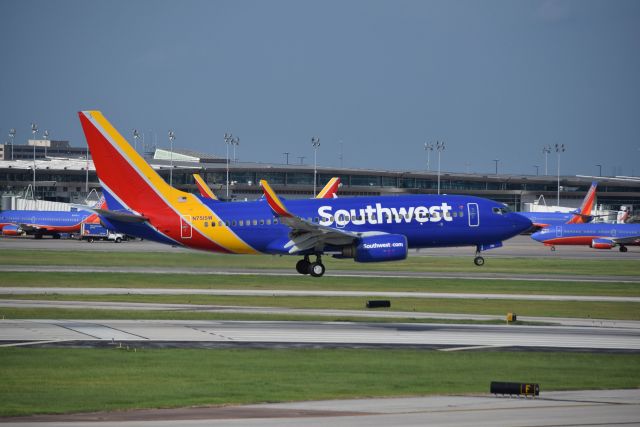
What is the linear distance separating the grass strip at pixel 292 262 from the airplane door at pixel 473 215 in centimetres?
633

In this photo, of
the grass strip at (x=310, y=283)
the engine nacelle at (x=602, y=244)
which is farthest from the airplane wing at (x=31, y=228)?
the grass strip at (x=310, y=283)

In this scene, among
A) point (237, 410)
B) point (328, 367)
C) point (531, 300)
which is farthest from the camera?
point (531, 300)

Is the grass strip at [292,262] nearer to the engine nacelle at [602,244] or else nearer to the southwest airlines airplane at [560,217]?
the engine nacelle at [602,244]

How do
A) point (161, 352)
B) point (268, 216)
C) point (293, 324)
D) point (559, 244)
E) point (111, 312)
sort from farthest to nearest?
point (559, 244) → point (268, 216) → point (111, 312) → point (293, 324) → point (161, 352)

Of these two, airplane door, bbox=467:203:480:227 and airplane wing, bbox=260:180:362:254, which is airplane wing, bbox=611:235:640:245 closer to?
airplane door, bbox=467:203:480:227

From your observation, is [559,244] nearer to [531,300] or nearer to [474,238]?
[474,238]

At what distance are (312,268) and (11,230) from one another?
8560cm

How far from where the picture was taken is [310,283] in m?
57.9

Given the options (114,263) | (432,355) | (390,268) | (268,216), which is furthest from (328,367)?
(114,263)

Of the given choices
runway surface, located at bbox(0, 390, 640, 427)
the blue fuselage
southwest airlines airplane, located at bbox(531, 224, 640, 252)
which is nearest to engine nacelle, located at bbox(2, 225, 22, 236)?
southwest airlines airplane, located at bbox(531, 224, 640, 252)

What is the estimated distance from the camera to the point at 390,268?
7106 centimetres

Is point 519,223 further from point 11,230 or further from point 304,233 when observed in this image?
point 11,230

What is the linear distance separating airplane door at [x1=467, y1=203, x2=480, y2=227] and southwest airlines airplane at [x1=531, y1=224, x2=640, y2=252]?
50.1 meters

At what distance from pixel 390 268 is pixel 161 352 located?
135ft
